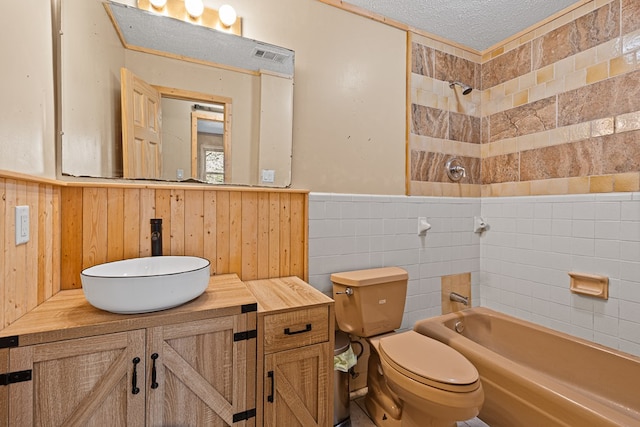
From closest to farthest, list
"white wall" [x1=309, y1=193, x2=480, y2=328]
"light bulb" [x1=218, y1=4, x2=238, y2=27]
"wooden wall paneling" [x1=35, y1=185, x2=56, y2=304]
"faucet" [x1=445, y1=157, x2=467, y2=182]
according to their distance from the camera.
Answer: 1. "wooden wall paneling" [x1=35, y1=185, x2=56, y2=304]
2. "light bulb" [x1=218, y1=4, x2=238, y2=27]
3. "white wall" [x1=309, y1=193, x2=480, y2=328]
4. "faucet" [x1=445, y1=157, x2=467, y2=182]

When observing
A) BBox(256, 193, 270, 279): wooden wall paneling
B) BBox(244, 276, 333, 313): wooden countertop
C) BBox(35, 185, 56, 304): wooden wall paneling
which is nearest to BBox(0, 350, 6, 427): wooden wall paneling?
BBox(35, 185, 56, 304): wooden wall paneling

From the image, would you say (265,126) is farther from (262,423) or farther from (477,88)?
(477,88)

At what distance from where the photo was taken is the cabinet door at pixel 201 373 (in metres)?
1.04

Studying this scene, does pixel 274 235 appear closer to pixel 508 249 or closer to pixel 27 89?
pixel 27 89

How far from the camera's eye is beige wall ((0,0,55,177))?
93cm

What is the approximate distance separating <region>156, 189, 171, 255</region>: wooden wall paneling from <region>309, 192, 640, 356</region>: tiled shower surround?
0.77m

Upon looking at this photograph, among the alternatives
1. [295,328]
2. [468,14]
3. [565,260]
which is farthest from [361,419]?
[468,14]

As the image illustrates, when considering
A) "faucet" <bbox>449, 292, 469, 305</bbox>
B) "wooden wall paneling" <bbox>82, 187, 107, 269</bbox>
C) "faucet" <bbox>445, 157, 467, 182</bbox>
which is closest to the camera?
"wooden wall paneling" <bbox>82, 187, 107, 269</bbox>

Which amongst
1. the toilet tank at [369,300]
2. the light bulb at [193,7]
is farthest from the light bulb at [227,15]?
the toilet tank at [369,300]

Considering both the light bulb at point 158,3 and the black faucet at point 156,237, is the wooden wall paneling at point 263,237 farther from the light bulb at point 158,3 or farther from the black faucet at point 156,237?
the light bulb at point 158,3

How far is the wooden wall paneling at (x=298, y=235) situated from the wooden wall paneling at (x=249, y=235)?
0.72 feet

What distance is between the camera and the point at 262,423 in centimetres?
118

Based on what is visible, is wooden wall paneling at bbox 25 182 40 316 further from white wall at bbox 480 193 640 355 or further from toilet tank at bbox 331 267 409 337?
white wall at bbox 480 193 640 355

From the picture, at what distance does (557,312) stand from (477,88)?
1803 millimetres
